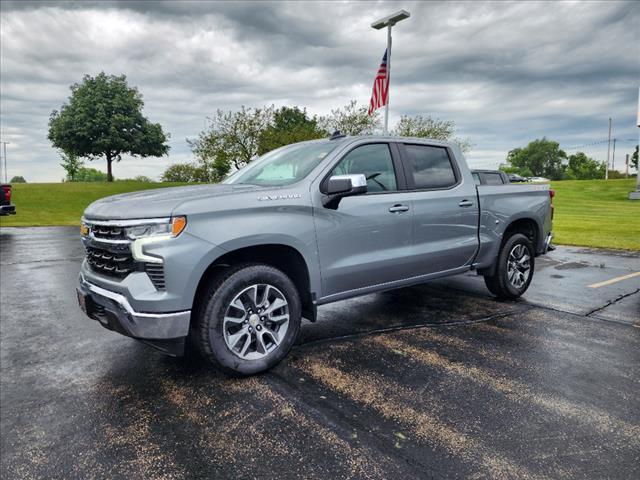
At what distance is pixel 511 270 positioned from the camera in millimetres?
5629

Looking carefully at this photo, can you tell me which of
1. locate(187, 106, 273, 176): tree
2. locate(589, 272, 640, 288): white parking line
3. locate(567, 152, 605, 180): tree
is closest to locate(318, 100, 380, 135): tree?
locate(187, 106, 273, 176): tree

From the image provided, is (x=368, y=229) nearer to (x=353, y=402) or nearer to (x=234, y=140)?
(x=353, y=402)

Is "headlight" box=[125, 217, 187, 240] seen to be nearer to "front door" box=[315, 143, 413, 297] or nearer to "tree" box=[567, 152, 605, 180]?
"front door" box=[315, 143, 413, 297]

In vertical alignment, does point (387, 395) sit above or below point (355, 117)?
below

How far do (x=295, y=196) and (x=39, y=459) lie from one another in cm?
237

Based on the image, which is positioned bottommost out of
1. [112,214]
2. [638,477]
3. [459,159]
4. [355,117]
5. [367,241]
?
[638,477]

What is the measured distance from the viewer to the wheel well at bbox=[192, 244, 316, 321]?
3.38 meters

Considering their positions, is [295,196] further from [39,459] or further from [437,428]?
[39,459]

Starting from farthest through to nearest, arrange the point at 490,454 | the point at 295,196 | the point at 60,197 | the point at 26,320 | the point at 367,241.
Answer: the point at 60,197, the point at 26,320, the point at 367,241, the point at 295,196, the point at 490,454

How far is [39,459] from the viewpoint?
2.45 metres

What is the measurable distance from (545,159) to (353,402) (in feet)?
456

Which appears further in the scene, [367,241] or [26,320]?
[26,320]

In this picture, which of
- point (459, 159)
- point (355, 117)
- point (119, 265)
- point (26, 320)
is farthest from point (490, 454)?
point (355, 117)

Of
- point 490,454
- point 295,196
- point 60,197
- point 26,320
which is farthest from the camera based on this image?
point 60,197
